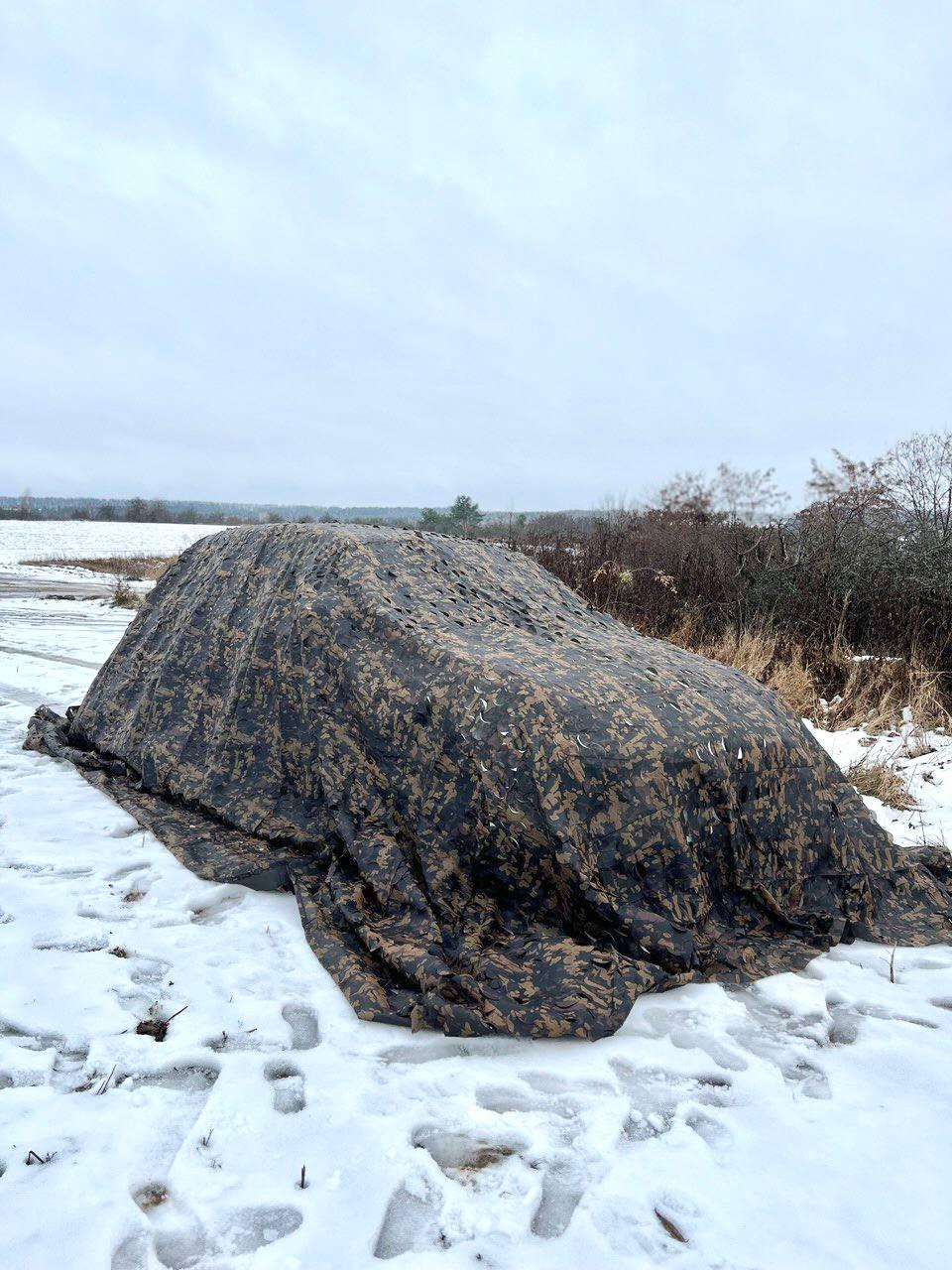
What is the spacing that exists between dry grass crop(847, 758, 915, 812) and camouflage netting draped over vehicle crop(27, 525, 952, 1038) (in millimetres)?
1184

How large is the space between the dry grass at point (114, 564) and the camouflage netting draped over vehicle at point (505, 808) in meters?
17.8

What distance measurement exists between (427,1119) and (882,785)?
3.62 meters

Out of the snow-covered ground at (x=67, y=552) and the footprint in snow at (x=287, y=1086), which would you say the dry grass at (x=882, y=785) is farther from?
the snow-covered ground at (x=67, y=552)

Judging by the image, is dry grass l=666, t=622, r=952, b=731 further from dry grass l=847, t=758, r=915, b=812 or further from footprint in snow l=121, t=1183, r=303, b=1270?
footprint in snow l=121, t=1183, r=303, b=1270

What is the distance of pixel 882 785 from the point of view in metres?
4.43

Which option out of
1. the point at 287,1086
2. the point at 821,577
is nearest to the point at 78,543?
the point at 821,577

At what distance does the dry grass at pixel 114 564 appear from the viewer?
2130cm

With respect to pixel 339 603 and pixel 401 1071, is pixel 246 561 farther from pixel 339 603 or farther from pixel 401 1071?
pixel 401 1071

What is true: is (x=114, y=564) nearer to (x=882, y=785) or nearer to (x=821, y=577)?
(x=821, y=577)

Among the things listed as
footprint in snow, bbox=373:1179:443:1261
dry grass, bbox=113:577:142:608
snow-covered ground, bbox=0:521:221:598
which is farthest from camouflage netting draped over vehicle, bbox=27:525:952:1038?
dry grass, bbox=113:577:142:608

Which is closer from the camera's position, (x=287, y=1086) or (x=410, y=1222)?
(x=410, y=1222)

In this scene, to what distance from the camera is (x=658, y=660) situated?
10.3ft

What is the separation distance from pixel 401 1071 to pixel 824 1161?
103 cm

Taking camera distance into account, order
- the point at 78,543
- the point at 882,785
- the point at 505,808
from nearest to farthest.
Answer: the point at 505,808 → the point at 882,785 → the point at 78,543
